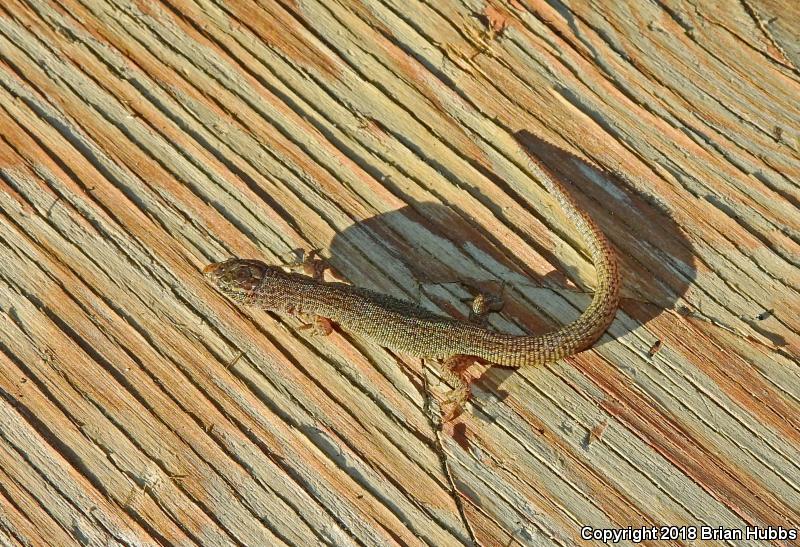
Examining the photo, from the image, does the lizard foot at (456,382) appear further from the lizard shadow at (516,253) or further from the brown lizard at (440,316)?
the lizard shadow at (516,253)

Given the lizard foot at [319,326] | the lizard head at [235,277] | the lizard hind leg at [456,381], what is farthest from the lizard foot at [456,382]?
the lizard head at [235,277]

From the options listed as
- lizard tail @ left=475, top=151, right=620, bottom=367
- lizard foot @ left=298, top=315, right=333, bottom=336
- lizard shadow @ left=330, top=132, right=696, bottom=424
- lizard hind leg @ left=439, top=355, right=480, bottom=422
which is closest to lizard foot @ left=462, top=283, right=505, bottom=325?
lizard shadow @ left=330, top=132, right=696, bottom=424

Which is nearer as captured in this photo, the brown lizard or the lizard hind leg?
the brown lizard

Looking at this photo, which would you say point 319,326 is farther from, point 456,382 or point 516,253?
point 516,253

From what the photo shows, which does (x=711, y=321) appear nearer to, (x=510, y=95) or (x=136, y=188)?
(x=510, y=95)

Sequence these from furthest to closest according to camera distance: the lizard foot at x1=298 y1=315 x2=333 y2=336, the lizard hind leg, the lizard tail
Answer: the lizard foot at x1=298 y1=315 x2=333 y2=336, the lizard hind leg, the lizard tail

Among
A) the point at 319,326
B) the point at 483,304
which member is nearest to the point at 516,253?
the point at 483,304

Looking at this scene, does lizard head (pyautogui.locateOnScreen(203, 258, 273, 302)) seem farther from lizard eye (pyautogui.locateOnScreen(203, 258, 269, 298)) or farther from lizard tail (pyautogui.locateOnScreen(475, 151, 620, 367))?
lizard tail (pyautogui.locateOnScreen(475, 151, 620, 367))
